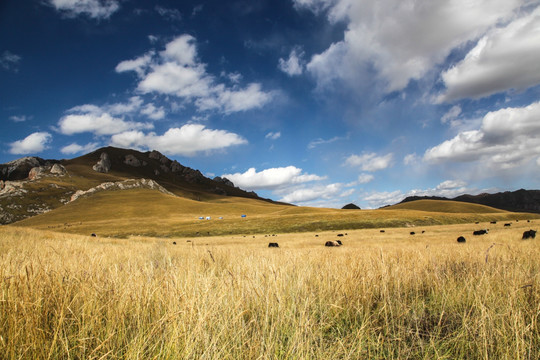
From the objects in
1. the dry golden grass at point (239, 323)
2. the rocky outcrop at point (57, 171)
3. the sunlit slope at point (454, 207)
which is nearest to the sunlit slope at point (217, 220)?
the sunlit slope at point (454, 207)

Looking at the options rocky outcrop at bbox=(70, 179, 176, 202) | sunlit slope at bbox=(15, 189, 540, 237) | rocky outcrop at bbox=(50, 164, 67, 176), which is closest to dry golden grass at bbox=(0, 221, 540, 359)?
sunlit slope at bbox=(15, 189, 540, 237)

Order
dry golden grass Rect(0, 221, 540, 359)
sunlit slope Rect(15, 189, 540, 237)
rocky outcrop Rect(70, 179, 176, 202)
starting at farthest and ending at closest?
rocky outcrop Rect(70, 179, 176, 202) < sunlit slope Rect(15, 189, 540, 237) < dry golden grass Rect(0, 221, 540, 359)

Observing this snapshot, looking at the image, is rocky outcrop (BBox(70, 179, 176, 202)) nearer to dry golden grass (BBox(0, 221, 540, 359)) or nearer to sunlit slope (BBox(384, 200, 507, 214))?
sunlit slope (BBox(384, 200, 507, 214))

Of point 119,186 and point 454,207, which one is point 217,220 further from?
point 454,207

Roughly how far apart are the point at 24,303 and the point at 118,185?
16169 cm

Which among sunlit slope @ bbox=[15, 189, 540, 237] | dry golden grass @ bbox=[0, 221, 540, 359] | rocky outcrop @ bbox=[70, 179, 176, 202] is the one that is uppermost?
rocky outcrop @ bbox=[70, 179, 176, 202]

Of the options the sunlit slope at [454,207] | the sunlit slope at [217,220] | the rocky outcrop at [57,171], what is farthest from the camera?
the rocky outcrop at [57,171]

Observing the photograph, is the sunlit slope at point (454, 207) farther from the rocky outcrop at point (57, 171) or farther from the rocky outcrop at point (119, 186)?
the rocky outcrop at point (57, 171)

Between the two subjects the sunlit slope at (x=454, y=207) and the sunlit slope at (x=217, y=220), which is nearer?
the sunlit slope at (x=217, y=220)

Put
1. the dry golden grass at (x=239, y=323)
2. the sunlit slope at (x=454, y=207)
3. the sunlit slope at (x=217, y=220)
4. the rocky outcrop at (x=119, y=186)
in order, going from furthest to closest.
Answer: the rocky outcrop at (x=119, y=186) → the sunlit slope at (x=454, y=207) → the sunlit slope at (x=217, y=220) → the dry golden grass at (x=239, y=323)

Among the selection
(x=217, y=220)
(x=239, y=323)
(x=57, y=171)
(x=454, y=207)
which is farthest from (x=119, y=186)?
(x=454, y=207)

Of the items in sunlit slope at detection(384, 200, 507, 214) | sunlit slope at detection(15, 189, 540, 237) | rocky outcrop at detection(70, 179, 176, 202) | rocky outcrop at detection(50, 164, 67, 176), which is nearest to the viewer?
sunlit slope at detection(15, 189, 540, 237)

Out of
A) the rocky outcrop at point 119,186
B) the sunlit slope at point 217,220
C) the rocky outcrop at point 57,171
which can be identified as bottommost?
the sunlit slope at point 217,220

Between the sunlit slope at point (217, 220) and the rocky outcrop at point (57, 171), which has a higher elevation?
the rocky outcrop at point (57, 171)
